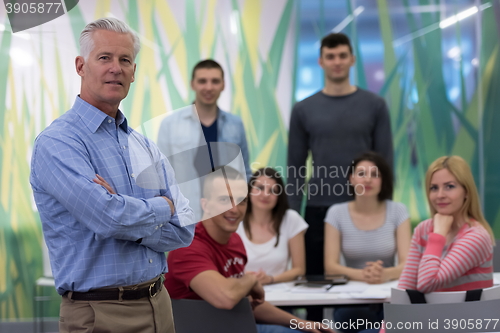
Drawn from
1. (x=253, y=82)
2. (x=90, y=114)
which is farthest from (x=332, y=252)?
(x=90, y=114)

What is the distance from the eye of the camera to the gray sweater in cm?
343

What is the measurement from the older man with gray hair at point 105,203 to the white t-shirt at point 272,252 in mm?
1527

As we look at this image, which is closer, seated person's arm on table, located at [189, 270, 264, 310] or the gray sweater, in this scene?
seated person's arm on table, located at [189, 270, 264, 310]

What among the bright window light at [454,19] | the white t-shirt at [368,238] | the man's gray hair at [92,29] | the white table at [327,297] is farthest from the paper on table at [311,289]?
the bright window light at [454,19]

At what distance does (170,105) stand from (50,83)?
37.8 inches

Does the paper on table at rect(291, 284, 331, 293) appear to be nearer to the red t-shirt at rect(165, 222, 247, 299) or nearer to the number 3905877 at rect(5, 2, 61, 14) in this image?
the red t-shirt at rect(165, 222, 247, 299)

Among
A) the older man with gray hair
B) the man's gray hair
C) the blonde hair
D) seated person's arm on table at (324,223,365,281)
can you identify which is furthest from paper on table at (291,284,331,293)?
the man's gray hair

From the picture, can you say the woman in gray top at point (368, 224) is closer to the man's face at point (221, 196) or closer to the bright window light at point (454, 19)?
the man's face at point (221, 196)

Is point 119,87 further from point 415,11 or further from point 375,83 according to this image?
point 415,11

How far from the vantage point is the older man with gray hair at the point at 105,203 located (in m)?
1.40

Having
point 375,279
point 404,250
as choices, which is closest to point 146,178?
point 375,279

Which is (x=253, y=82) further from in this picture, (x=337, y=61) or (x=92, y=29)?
(x=92, y=29)

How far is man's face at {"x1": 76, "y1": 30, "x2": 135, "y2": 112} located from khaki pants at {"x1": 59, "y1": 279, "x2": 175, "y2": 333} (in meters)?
0.56

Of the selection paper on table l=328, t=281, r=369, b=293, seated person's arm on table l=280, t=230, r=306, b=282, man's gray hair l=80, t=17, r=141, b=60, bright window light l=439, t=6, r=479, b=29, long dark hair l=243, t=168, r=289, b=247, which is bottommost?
paper on table l=328, t=281, r=369, b=293
